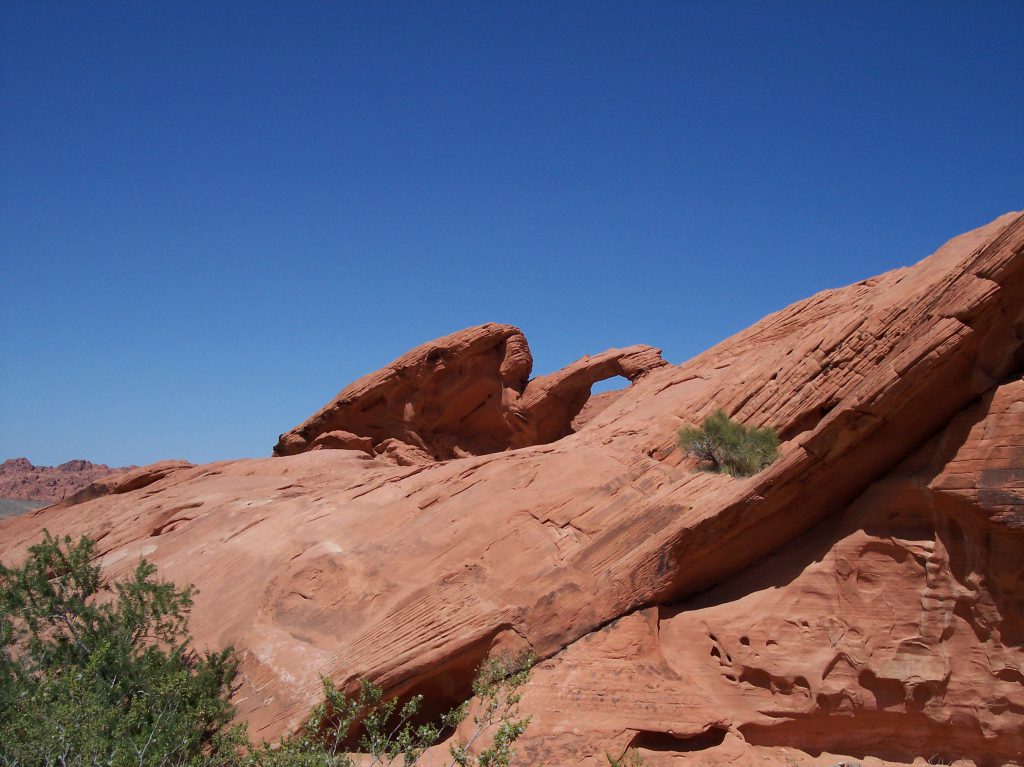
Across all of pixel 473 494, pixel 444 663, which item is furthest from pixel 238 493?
pixel 444 663

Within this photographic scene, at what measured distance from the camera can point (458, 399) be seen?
23.6m

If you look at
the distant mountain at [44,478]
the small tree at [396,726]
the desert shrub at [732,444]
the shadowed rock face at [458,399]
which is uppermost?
the distant mountain at [44,478]

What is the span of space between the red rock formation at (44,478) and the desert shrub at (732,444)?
204ft

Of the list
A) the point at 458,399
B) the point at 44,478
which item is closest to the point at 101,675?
the point at 458,399

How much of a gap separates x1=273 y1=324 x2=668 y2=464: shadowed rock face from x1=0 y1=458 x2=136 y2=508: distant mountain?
47.3m

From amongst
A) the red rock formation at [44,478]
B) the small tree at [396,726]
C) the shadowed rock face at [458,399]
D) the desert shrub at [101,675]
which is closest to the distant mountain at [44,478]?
the red rock formation at [44,478]

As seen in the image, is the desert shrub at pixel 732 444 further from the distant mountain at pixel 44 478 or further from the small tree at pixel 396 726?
the distant mountain at pixel 44 478

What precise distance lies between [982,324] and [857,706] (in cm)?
488

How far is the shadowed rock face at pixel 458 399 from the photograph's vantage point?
22.9m

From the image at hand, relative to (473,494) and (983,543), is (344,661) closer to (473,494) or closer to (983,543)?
(473,494)

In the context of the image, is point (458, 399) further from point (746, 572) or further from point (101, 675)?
point (101, 675)

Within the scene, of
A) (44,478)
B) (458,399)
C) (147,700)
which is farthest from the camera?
(44,478)

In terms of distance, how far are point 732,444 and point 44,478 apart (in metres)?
76.4

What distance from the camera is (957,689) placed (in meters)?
8.70
